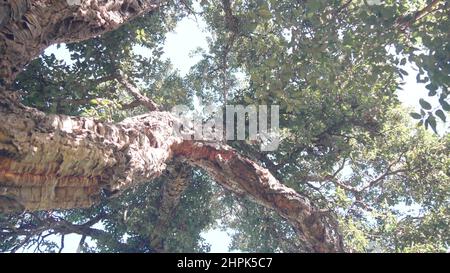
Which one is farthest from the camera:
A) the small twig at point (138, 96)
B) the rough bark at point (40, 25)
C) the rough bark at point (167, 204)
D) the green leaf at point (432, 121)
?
the rough bark at point (167, 204)

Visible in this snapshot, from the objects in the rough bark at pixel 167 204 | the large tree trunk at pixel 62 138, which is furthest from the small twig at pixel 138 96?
the large tree trunk at pixel 62 138

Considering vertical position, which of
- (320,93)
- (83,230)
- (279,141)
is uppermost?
(320,93)

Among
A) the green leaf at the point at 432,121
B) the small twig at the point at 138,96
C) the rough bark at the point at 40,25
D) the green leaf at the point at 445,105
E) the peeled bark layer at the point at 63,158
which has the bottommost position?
the peeled bark layer at the point at 63,158

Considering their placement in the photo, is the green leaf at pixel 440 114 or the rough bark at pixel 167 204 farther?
the rough bark at pixel 167 204

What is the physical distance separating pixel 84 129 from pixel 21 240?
634cm

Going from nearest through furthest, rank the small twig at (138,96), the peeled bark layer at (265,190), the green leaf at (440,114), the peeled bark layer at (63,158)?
the peeled bark layer at (63,158) → the green leaf at (440,114) → the peeled bark layer at (265,190) → the small twig at (138,96)

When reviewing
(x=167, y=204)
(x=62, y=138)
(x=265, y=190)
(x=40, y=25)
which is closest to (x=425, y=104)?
(x=265, y=190)

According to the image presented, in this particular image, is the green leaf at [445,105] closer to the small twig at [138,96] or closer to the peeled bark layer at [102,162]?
the peeled bark layer at [102,162]

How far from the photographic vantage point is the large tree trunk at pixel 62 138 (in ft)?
11.7

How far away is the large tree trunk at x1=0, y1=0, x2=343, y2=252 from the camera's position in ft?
11.7

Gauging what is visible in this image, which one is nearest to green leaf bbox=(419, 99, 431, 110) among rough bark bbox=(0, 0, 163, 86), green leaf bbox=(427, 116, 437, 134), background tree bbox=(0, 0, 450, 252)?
green leaf bbox=(427, 116, 437, 134)

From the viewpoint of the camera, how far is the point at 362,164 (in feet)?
36.2
